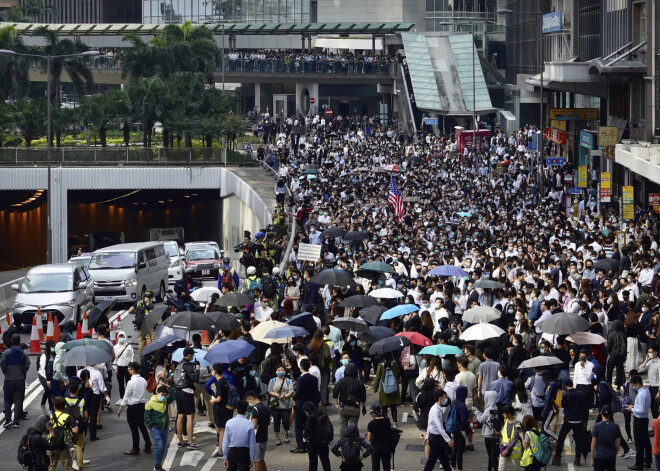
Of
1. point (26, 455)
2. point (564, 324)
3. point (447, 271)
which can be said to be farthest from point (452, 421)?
point (447, 271)

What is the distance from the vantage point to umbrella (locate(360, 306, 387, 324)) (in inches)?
886

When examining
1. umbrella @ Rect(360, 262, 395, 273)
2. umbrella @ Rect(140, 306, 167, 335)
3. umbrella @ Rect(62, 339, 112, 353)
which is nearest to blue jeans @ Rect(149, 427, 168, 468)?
umbrella @ Rect(62, 339, 112, 353)

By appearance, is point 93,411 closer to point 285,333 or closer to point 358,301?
point 285,333

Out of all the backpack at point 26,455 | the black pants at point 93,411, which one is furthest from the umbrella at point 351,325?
the backpack at point 26,455

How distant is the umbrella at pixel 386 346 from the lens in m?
18.9

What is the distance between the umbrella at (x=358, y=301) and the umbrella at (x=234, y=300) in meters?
1.92

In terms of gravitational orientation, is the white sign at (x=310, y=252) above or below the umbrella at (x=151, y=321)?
above

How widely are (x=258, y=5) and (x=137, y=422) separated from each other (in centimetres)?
9907

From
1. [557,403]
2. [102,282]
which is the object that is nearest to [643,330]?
[557,403]

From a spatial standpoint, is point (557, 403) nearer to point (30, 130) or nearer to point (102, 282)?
point (102, 282)

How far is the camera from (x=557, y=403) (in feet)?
58.2

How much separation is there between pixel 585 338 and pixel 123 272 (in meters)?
16.0

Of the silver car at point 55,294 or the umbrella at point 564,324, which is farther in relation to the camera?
the silver car at point 55,294

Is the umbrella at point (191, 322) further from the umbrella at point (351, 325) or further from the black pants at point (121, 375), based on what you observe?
the umbrella at point (351, 325)
